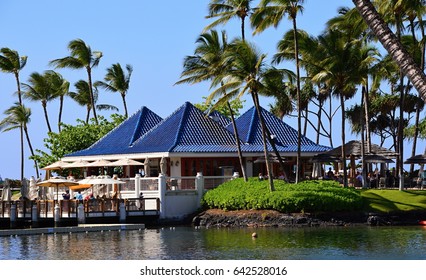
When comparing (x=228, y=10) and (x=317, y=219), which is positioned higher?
(x=228, y=10)

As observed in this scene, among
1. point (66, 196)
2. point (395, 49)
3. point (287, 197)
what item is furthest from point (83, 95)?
point (395, 49)

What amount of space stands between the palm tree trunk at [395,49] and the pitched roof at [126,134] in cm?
3075

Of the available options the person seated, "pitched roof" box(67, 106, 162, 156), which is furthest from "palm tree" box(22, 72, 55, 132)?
the person seated

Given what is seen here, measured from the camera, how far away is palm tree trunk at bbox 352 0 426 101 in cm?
2306

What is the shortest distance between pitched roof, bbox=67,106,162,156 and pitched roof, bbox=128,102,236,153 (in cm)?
122

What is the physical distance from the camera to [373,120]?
6856cm

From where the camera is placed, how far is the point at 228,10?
4969cm

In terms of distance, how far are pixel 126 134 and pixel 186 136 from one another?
16.9 feet

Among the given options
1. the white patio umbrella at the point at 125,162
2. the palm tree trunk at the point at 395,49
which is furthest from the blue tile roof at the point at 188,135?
the palm tree trunk at the point at 395,49

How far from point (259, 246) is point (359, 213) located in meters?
9.99

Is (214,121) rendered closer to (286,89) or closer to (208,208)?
(208,208)

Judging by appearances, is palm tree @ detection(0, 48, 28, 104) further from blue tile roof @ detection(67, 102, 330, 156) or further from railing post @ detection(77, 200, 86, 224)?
railing post @ detection(77, 200, 86, 224)

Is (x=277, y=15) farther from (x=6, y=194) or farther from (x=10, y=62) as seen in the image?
(x=10, y=62)

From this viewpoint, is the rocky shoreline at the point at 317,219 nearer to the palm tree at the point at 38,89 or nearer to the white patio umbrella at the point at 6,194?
the white patio umbrella at the point at 6,194
